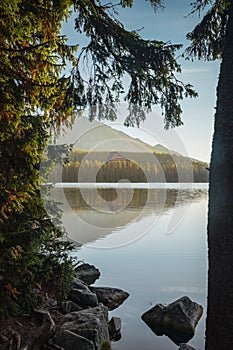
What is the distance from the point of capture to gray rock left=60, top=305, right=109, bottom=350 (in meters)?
5.05

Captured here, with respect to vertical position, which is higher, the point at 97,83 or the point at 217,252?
the point at 97,83

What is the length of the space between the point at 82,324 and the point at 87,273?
18.1ft

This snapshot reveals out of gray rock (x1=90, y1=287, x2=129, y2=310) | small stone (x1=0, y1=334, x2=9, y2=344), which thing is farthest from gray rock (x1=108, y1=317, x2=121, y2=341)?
small stone (x1=0, y1=334, x2=9, y2=344)

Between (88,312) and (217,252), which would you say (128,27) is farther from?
(88,312)

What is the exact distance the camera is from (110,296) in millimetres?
8656

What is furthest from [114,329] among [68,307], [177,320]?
[177,320]

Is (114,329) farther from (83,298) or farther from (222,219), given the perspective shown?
(222,219)

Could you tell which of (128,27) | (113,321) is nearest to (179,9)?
(128,27)

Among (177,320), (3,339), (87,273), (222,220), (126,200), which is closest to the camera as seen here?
(222,220)

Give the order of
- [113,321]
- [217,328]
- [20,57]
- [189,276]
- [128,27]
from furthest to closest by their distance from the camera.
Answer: [189,276] < [113,321] < [128,27] < [20,57] < [217,328]

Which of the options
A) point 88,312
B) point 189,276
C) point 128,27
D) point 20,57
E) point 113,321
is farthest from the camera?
point 189,276

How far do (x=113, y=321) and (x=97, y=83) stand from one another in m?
5.06

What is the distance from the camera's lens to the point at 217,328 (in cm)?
384

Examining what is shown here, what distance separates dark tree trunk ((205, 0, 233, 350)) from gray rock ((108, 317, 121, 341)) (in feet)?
10.3
